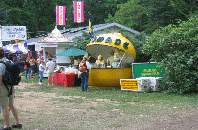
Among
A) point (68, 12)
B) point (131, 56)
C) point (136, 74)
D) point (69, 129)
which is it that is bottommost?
point (69, 129)

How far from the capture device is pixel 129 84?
12883 millimetres

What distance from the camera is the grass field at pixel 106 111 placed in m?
6.78

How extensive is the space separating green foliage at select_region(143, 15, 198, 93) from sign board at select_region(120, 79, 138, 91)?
1.35 m

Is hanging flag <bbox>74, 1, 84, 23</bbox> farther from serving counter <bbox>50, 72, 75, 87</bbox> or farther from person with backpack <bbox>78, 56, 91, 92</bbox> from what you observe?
person with backpack <bbox>78, 56, 91, 92</bbox>

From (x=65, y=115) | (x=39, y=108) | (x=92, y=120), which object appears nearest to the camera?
(x=92, y=120)

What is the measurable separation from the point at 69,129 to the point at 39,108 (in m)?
2.88

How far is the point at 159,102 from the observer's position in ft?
32.1

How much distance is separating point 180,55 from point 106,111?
15.9 ft

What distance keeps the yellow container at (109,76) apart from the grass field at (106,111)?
2.52 m

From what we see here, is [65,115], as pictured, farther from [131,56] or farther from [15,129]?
[131,56]

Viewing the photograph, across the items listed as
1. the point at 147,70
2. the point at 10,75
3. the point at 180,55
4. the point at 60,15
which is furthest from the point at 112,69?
the point at 60,15

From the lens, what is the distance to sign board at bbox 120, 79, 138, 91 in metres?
12.6

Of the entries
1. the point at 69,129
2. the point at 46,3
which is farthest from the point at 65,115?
the point at 46,3

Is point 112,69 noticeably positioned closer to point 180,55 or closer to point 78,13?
point 180,55
